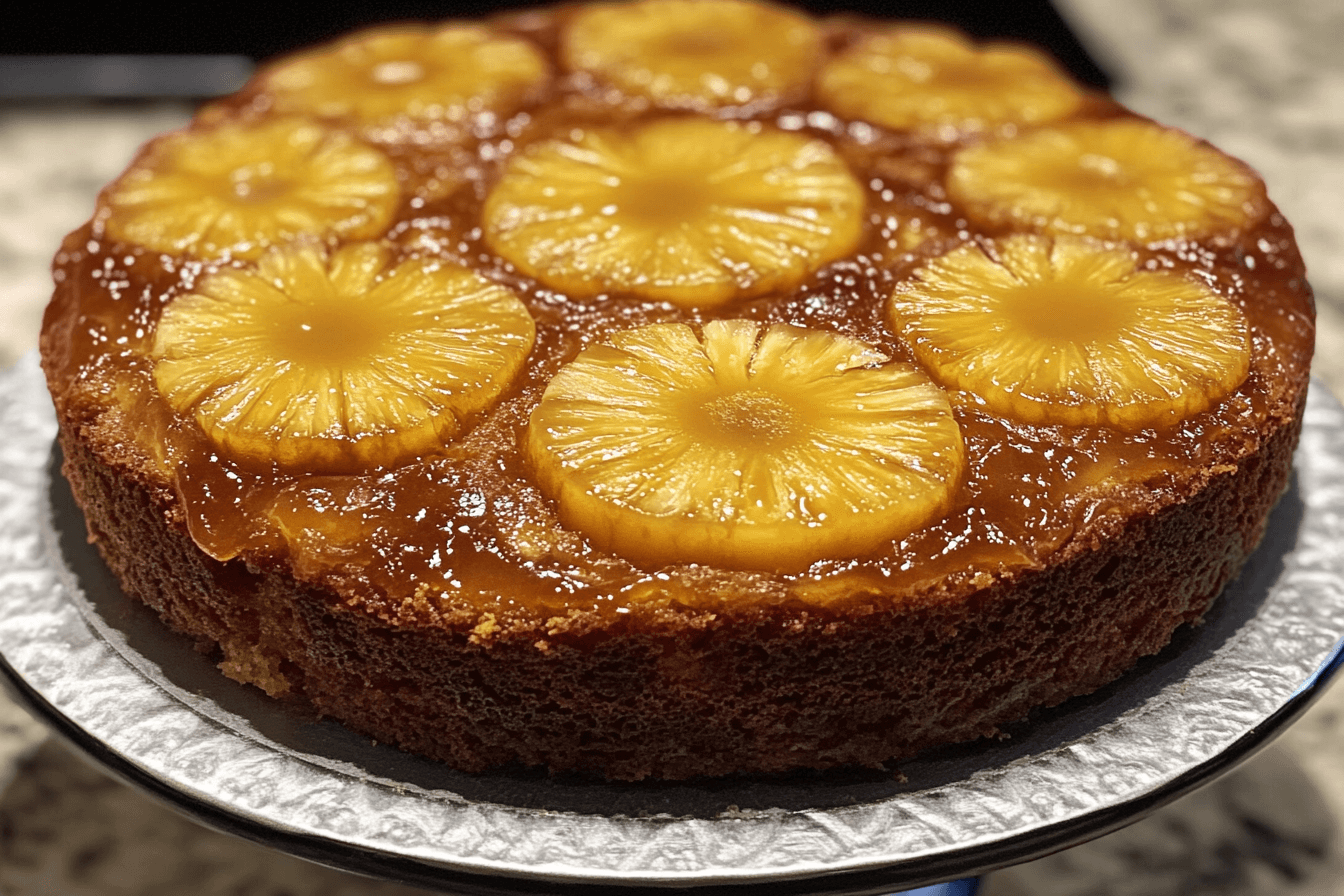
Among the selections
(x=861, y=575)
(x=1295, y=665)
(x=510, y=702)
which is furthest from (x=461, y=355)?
(x=1295, y=665)

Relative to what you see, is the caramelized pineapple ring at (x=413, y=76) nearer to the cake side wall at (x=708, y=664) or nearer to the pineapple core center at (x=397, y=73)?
the pineapple core center at (x=397, y=73)

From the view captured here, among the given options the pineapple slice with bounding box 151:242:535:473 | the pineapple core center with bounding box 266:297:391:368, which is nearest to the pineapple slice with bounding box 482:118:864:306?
the pineapple slice with bounding box 151:242:535:473

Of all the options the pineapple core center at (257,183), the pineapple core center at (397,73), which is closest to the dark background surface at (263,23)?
the pineapple core center at (397,73)

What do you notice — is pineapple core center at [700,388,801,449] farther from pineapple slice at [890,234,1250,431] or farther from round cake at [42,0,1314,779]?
pineapple slice at [890,234,1250,431]

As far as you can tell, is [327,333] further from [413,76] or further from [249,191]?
[413,76]

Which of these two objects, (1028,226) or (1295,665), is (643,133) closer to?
(1028,226)
